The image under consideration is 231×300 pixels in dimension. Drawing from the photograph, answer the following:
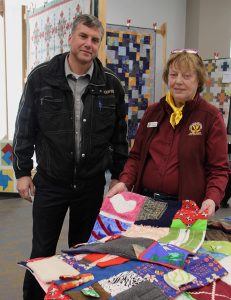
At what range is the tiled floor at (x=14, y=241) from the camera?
2605mm

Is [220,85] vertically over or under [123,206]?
over

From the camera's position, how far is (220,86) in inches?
203

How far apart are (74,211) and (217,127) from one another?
3.03 feet

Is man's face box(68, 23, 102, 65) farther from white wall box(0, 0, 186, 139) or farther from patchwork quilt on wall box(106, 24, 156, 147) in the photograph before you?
patchwork quilt on wall box(106, 24, 156, 147)

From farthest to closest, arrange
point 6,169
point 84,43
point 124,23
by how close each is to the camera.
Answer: point 124,23 → point 6,169 → point 84,43

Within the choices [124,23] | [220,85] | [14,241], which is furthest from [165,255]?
[124,23]

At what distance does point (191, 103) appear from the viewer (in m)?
1.62

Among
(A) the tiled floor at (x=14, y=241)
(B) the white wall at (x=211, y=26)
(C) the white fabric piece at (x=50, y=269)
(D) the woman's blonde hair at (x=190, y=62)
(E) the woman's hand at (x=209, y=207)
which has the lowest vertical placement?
(A) the tiled floor at (x=14, y=241)

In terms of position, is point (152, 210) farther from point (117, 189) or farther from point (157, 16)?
point (157, 16)

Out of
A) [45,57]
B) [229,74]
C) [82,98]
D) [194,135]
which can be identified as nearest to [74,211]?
[82,98]

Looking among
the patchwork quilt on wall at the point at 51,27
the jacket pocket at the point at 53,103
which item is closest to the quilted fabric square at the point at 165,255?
the jacket pocket at the point at 53,103

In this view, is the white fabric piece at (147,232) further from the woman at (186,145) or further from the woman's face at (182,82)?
the woman's face at (182,82)

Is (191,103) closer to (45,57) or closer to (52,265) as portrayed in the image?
(52,265)

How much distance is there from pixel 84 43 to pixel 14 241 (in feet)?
7.04
